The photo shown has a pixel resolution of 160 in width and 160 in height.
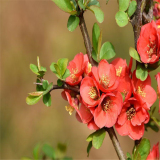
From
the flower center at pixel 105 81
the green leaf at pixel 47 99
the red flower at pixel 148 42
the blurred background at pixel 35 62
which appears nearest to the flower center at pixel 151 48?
the red flower at pixel 148 42

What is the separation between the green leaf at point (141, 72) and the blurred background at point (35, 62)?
1.58 m

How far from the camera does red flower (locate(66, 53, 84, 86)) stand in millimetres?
644

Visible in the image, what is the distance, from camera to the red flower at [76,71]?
64 centimetres

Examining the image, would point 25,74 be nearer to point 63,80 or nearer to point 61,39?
point 61,39

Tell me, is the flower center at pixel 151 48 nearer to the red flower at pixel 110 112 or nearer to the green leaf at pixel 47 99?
the red flower at pixel 110 112

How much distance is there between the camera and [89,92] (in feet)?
2.02

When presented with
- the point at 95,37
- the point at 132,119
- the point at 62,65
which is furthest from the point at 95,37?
the point at 132,119

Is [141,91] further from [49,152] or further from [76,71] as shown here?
[49,152]

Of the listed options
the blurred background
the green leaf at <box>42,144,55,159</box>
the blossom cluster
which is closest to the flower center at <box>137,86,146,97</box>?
the blossom cluster

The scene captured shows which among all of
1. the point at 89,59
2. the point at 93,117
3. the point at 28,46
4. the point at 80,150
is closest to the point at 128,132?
the point at 93,117

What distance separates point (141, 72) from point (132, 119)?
0.11m

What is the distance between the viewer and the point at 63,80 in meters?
0.63

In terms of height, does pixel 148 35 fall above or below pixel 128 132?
above

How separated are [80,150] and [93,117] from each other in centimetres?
164
